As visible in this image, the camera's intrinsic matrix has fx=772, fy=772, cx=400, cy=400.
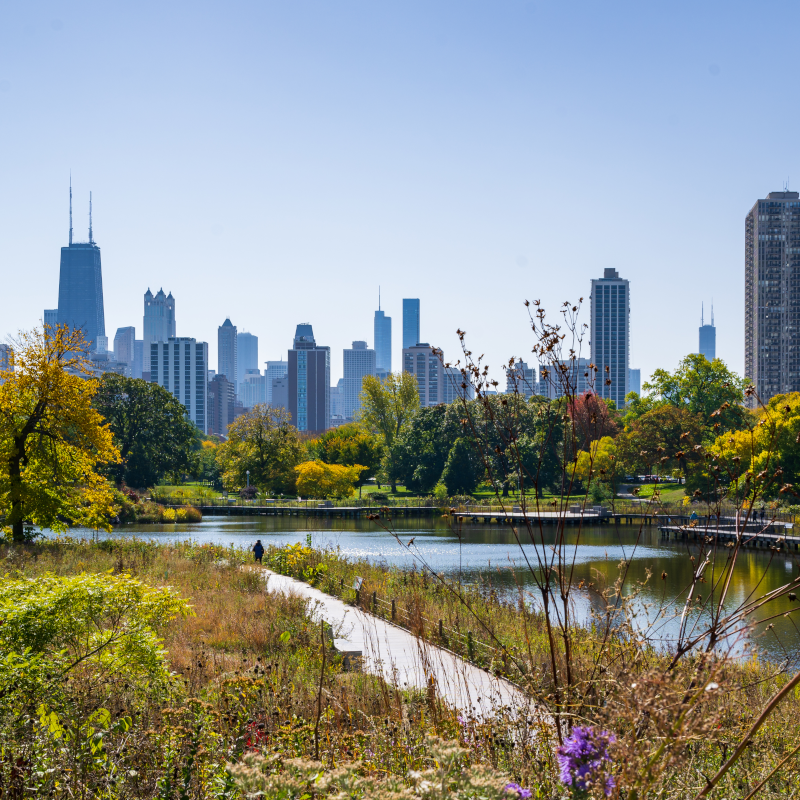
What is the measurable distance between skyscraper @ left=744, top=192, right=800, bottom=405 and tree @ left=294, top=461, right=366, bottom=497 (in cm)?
10276

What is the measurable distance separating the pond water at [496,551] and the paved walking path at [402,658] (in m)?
3.08

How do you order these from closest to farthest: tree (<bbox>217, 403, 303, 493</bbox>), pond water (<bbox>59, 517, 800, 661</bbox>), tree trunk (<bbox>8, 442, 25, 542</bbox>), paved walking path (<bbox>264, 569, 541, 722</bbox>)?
paved walking path (<bbox>264, 569, 541, 722</bbox>), tree trunk (<bbox>8, 442, 25, 542</bbox>), pond water (<bbox>59, 517, 800, 661</bbox>), tree (<bbox>217, 403, 303, 493</bbox>)

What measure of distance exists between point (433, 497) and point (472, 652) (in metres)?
47.3

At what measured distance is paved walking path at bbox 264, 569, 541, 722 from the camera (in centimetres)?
679

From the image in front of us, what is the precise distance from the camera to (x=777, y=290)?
138625 millimetres

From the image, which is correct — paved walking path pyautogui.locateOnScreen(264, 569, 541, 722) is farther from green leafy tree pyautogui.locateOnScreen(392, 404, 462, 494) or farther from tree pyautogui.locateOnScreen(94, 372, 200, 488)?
green leafy tree pyautogui.locateOnScreen(392, 404, 462, 494)

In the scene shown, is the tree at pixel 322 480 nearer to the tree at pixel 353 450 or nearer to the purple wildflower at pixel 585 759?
the tree at pixel 353 450

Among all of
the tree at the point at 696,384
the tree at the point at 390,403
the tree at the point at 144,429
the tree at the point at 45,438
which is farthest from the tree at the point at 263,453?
the tree at the point at 45,438

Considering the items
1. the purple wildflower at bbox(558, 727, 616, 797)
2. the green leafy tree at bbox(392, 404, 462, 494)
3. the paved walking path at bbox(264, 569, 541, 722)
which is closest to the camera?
the purple wildflower at bbox(558, 727, 616, 797)

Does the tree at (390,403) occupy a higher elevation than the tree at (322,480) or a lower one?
higher

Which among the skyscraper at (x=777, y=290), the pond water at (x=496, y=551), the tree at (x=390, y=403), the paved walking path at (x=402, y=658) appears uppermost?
the skyscraper at (x=777, y=290)

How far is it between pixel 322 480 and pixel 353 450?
8755mm

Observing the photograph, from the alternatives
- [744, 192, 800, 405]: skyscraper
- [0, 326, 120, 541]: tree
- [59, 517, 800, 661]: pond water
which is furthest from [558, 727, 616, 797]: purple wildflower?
[744, 192, 800, 405]: skyscraper

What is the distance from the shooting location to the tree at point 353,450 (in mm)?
65500
